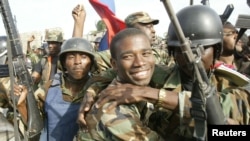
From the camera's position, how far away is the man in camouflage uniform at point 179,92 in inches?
83.8

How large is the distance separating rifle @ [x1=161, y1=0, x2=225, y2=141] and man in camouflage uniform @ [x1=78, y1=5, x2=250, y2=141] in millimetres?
157

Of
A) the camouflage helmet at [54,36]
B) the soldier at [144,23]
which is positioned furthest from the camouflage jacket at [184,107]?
the camouflage helmet at [54,36]

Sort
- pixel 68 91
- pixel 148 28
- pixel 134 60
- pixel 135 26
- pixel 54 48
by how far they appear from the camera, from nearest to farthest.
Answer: pixel 134 60, pixel 68 91, pixel 135 26, pixel 148 28, pixel 54 48

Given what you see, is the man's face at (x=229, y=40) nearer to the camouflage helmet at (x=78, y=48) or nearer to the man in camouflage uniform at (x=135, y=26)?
the man in camouflage uniform at (x=135, y=26)

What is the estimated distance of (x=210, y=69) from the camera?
2.54 meters

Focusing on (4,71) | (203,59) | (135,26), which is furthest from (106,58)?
(203,59)

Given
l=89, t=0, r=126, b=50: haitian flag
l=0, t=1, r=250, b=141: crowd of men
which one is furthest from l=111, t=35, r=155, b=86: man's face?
l=89, t=0, r=126, b=50: haitian flag

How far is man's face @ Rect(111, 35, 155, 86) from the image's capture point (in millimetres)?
2291

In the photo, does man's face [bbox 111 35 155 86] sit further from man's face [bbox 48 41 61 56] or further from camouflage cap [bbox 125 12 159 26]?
man's face [bbox 48 41 61 56]

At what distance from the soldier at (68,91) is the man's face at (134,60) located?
0.83 metres

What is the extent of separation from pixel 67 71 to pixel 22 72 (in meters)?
0.40

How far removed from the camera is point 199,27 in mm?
2678

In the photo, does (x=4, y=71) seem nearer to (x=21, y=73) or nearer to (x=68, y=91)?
(x=21, y=73)

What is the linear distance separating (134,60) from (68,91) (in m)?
1.20
